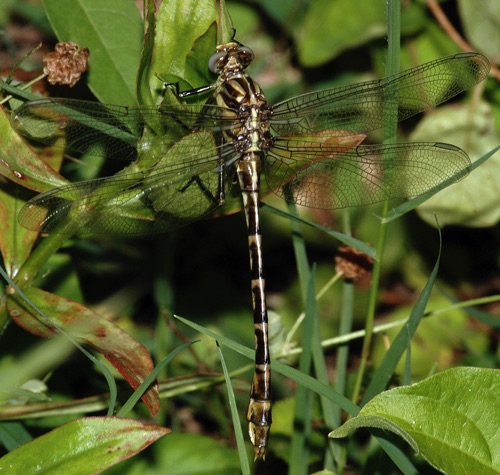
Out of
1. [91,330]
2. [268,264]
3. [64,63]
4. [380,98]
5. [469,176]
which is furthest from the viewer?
[268,264]

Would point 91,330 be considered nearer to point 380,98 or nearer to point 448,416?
point 448,416

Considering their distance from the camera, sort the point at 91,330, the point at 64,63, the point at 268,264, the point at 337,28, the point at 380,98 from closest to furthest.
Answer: the point at 91,330 < the point at 64,63 < the point at 380,98 < the point at 337,28 < the point at 268,264

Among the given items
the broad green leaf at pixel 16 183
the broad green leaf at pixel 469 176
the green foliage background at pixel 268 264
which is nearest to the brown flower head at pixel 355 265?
the green foliage background at pixel 268 264

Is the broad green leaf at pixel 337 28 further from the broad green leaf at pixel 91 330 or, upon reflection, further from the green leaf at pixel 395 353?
the broad green leaf at pixel 91 330

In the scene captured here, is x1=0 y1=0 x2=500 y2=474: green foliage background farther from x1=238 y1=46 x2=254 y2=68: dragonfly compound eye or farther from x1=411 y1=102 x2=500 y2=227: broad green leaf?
x1=238 y1=46 x2=254 y2=68: dragonfly compound eye

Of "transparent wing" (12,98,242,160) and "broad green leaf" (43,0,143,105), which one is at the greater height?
"broad green leaf" (43,0,143,105)

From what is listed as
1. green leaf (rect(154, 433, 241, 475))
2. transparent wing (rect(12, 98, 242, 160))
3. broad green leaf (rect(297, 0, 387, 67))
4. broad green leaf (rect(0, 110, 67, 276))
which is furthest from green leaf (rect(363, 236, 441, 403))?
broad green leaf (rect(297, 0, 387, 67))

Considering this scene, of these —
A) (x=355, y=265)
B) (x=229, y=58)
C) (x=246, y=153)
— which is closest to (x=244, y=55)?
(x=229, y=58)
